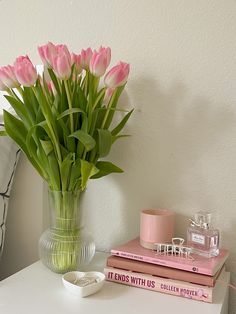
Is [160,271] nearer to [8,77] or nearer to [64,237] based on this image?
[64,237]

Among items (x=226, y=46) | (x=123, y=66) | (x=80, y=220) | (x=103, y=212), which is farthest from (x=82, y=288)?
(x=226, y=46)

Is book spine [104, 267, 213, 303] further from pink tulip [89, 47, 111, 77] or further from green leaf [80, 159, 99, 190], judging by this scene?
pink tulip [89, 47, 111, 77]

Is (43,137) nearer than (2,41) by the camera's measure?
Yes

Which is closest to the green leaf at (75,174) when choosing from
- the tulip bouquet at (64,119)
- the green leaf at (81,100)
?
the tulip bouquet at (64,119)

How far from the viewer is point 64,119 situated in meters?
0.80

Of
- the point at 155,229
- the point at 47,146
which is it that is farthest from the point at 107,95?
the point at 155,229

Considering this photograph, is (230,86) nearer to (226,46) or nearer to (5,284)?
(226,46)

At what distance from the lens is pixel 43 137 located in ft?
2.66

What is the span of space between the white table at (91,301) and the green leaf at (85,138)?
282 millimetres

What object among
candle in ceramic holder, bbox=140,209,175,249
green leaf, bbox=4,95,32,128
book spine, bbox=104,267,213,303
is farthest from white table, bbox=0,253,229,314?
green leaf, bbox=4,95,32,128

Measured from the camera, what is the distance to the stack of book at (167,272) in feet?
2.31

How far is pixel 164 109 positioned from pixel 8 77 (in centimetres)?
36

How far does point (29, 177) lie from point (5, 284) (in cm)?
30

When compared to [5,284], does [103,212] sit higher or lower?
higher
